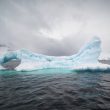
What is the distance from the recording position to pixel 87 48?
20.1 metres

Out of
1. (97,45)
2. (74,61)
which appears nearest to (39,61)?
(74,61)

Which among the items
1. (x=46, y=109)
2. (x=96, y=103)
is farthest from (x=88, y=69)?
(x=46, y=109)

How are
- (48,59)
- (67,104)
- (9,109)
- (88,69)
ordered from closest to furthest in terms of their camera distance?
(9,109)
(67,104)
(88,69)
(48,59)

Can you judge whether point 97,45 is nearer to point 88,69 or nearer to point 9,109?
point 88,69

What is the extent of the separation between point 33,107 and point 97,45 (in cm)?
1709

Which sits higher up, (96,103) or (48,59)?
(48,59)

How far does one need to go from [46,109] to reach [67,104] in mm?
1101

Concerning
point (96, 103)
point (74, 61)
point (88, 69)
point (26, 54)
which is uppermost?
point (26, 54)

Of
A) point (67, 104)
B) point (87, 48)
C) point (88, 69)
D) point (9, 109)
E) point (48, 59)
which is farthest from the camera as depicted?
point (48, 59)

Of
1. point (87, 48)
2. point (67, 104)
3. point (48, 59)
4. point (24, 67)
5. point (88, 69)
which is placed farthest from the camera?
point (48, 59)

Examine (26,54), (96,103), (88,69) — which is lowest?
(96,103)

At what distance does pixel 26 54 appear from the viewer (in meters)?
20.6

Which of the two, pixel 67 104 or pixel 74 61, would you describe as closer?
pixel 67 104

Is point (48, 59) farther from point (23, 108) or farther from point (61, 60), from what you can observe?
point (23, 108)
